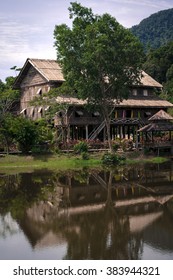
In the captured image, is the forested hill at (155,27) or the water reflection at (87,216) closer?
the water reflection at (87,216)

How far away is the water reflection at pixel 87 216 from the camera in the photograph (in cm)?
1451

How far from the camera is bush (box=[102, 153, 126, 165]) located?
38906 mm

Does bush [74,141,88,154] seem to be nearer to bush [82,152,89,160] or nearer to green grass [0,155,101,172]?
green grass [0,155,101,172]

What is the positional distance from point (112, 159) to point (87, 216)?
20.0m

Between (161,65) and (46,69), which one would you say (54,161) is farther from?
(161,65)

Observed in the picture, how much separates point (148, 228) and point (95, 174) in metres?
16.6

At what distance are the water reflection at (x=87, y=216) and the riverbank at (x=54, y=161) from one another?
5.42m

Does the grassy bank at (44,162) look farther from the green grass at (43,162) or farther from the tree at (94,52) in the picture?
the tree at (94,52)

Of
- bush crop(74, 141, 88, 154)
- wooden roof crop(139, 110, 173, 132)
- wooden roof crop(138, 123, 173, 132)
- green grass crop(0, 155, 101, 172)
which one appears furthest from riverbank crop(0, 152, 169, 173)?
wooden roof crop(139, 110, 173, 132)

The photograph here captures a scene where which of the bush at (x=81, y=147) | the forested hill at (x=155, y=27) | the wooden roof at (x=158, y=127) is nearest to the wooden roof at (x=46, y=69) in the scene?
the wooden roof at (x=158, y=127)

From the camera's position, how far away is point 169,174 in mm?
31891

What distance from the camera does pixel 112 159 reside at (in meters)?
39.1

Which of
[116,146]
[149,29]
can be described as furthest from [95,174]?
[149,29]
